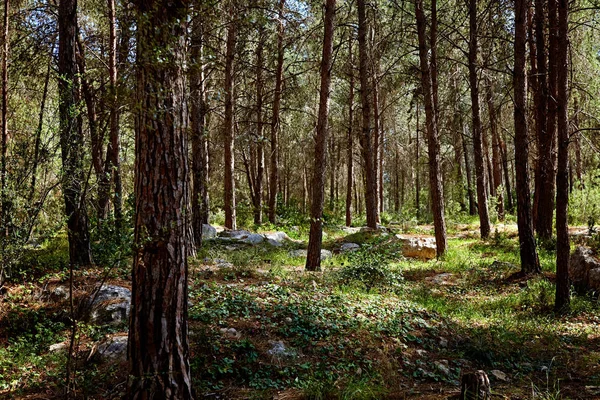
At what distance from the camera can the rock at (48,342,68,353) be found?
202 inches

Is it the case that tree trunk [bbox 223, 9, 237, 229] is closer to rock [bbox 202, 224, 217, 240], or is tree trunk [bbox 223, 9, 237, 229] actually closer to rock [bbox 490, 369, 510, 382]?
rock [bbox 202, 224, 217, 240]

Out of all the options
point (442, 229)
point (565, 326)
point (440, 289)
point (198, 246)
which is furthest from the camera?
point (442, 229)

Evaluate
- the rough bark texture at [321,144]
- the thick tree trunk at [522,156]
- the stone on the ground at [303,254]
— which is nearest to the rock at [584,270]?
the thick tree trunk at [522,156]

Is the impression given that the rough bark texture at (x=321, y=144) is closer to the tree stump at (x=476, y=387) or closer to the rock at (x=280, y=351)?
the rock at (x=280, y=351)

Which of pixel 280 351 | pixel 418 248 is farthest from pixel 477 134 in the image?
pixel 280 351

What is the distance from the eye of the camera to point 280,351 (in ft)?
16.2

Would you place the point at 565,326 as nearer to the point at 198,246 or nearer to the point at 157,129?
the point at 157,129

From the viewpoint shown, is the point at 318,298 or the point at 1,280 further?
the point at 318,298

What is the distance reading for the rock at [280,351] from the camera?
4.88 meters

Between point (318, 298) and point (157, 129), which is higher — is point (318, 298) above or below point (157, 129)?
below

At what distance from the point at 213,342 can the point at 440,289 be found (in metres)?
5.22

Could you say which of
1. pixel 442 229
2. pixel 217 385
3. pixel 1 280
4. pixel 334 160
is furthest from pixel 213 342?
pixel 334 160

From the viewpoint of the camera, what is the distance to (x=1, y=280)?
584 cm

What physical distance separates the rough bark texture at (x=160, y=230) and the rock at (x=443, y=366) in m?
3.04
